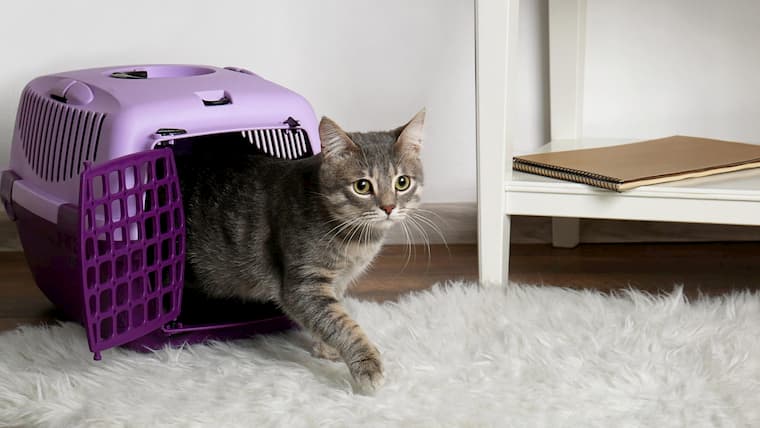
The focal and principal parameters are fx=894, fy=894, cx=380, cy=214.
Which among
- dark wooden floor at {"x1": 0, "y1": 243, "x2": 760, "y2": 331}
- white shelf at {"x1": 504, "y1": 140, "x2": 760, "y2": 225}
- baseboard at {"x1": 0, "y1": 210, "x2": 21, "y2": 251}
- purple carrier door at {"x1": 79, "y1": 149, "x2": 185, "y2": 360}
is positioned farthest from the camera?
baseboard at {"x1": 0, "y1": 210, "x2": 21, "y2": 251}

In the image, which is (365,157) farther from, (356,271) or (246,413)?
(246,413)

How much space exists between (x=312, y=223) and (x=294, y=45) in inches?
31.3

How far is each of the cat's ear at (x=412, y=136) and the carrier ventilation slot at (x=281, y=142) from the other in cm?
26

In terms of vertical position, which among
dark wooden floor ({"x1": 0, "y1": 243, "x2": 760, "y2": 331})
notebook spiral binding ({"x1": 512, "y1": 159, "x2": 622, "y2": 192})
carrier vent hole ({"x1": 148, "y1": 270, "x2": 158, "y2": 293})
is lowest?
dark wooden floor ({"x1": 0, "y1": 243, "x2": 760, "y2": 331})

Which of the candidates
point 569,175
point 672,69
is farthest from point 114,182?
point 672,69

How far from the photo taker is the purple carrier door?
1.27 metres

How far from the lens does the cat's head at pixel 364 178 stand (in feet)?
4.32

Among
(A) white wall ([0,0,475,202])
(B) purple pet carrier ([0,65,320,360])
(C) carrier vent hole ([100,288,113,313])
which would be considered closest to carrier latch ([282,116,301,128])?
(B) purple pet carrier ([0,65,320,360])

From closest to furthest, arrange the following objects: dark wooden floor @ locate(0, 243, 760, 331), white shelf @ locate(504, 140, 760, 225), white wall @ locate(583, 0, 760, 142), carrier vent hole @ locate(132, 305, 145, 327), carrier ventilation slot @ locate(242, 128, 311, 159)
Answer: carrier vent hole @ locate(132, 305, 145, 327)
white shelf @ locate(504, 140, 760, 225)
carrier ventilation slot @ locate(242, 128, 311, 159)
dark wooden floor @ locate(0, 243, 760, 331)
white wall @ locate(583, 0, 760, 142)

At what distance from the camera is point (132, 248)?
4.37ft

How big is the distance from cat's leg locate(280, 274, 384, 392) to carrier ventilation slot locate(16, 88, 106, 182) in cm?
39

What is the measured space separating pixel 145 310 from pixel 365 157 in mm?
407

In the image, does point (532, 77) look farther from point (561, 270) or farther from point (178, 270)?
point (178, 270)

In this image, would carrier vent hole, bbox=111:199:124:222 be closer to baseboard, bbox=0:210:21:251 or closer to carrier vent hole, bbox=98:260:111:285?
carrier vent hole, bbox=98:260:111:285
